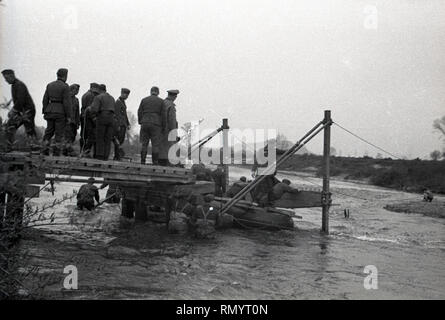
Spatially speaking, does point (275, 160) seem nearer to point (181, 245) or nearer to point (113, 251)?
point (181, 245)

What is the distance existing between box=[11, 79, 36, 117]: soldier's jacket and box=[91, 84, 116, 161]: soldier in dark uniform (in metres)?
1.33

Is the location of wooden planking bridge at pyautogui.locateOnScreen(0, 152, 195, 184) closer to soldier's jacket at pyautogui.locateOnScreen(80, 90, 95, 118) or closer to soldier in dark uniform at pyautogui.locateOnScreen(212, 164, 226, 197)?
soldier's jacket at pyautogui.locateOnScreen(80, 90, 95, 118)

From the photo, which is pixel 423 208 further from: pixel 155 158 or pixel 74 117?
pixel 74 117

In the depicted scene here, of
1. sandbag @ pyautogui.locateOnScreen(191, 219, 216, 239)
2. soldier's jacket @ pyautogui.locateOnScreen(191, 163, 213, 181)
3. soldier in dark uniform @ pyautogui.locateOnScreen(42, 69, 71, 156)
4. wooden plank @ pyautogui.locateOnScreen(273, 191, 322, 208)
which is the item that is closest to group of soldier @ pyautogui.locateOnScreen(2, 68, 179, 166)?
soldier in dark uniform @ pyautogui.locateOnScreen(42, 69, 71, 156)

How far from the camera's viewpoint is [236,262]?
29.5ft

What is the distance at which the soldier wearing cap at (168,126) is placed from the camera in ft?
36.6

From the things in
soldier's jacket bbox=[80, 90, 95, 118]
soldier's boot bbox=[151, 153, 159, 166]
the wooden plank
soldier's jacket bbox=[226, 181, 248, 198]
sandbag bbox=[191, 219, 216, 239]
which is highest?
soldier's jacket bbox=[80, 90, 95, 118]

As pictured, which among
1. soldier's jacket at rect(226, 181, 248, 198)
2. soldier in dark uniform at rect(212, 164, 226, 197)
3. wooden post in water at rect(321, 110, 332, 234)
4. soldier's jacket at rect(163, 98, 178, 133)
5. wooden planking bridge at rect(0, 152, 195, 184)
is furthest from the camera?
soldier in dark uniform at rect(212, 164, 226, 197)

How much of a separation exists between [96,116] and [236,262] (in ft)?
14.6

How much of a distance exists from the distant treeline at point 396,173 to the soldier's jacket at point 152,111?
86.9ft

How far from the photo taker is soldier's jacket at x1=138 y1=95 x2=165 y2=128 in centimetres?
1101
